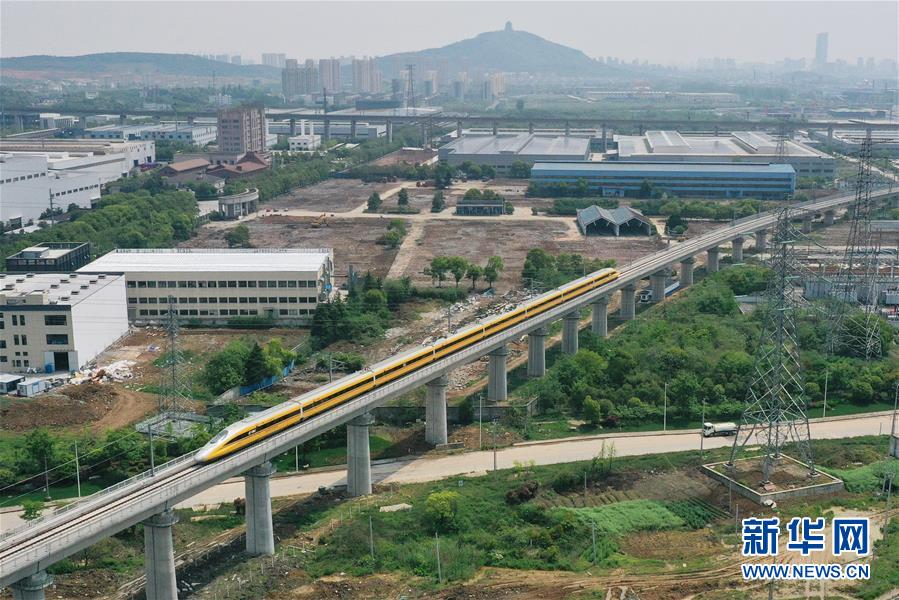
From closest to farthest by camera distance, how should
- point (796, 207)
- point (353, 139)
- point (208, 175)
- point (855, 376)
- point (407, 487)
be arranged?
1. point (407, 487)
2. point (855, 376)
3. point (796, 207)
4. point (208, 175)
5. point (353, 139)

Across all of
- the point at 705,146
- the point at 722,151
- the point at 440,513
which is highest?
the point at 705,146

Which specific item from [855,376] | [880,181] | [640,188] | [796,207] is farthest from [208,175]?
[855,376]

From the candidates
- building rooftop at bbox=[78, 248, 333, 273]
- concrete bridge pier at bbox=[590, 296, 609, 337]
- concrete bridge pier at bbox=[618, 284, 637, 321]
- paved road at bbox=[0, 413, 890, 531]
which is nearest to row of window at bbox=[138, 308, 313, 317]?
building rooftop at bbox=[78, 248, 333, 273]

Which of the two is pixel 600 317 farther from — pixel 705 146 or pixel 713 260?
pixel 705 146

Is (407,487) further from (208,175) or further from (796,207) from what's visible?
(208,175)

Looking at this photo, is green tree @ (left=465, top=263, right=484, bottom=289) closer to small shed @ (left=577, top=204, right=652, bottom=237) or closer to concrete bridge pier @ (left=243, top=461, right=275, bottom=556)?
small shed @ (left=577, top=204, right=652, bottom=237)

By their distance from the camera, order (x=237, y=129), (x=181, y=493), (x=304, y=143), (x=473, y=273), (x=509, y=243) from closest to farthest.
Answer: (x=181, y=493), (x=473, y=273), (x=509, y=243), (x=237, y=129), (x=304, y=143)

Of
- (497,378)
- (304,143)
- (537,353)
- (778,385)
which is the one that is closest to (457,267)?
(537,353)
